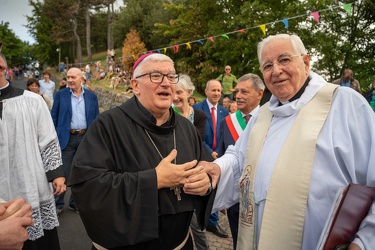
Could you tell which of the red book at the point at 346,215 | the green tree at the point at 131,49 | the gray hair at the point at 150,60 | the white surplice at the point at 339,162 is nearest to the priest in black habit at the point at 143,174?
the gray hair at the point at 150,60

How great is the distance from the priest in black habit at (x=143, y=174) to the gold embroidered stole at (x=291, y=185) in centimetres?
41

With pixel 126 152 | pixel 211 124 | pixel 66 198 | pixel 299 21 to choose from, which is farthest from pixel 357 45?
pixel 126 152

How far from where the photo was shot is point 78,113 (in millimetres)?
5023

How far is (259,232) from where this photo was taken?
2.05 meters

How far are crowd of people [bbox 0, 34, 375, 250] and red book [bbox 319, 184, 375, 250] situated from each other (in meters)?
0.05

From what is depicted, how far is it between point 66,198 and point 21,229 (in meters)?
4.36

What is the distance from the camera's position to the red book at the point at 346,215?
152cm

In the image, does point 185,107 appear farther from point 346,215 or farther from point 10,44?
point 10,44

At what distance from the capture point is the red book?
1521 mm

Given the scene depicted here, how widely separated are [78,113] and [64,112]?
0.22 meters

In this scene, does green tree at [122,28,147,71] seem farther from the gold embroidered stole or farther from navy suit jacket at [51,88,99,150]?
the gold embroidered stole

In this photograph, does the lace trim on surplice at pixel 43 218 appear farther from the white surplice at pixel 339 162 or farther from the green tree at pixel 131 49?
the green tree at pixel 131 49

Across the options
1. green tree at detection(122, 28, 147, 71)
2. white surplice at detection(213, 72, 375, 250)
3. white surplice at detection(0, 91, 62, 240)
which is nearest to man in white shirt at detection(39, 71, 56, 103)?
white surplice at detection(0, 91, 62, 240)

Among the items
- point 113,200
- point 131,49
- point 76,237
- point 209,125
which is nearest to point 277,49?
point 113,200
